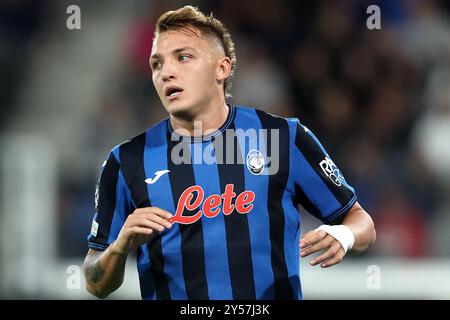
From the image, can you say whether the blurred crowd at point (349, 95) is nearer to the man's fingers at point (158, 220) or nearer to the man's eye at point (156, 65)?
the man's eye at point (156, 65)

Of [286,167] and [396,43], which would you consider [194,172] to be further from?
[396,43]

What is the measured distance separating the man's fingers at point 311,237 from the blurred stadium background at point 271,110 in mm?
3328

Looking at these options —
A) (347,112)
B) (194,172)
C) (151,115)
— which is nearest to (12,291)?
(151,115)

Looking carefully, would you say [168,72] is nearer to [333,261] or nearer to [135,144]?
[135,144]

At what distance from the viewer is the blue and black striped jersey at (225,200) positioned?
3.65m

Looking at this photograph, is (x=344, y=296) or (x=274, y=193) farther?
(x=344, y=296)

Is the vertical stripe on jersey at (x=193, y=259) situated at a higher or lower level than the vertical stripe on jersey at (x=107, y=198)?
lower

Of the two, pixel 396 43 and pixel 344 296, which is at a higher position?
pixel 396 43

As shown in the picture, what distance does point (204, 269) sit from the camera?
364 cm

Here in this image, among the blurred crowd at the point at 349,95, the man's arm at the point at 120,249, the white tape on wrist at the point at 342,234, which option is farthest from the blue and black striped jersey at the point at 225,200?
the blurred crowd at the point at 349,95

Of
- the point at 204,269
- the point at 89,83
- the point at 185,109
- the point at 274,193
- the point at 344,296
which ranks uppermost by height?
the point at 89,83

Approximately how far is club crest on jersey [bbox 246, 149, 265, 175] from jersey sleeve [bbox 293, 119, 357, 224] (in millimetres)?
139

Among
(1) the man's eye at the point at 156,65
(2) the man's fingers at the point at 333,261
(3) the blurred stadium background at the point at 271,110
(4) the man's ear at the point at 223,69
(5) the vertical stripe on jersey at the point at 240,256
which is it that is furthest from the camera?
(3) the blurred stadium background at the point at 271,110

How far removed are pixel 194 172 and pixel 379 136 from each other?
4217mm
